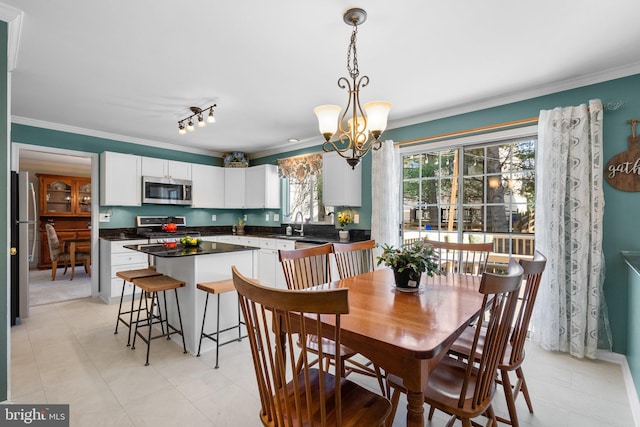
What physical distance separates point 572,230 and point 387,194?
1816mm

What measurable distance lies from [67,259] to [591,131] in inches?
308

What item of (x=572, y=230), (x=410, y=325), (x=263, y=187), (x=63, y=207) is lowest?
(x=410, y=325)

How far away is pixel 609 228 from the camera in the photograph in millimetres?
2553

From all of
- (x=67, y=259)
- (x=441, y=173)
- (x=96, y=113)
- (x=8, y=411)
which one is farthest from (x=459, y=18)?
(x=67, y=259)

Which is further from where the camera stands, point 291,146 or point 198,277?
point 291,146

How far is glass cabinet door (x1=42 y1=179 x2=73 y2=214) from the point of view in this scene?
6962 millimetres

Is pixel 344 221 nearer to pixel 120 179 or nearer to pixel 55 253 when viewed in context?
pixel 120 179

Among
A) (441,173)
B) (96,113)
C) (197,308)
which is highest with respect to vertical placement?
(96,113)

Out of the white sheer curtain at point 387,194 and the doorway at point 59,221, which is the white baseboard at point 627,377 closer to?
the white sheer curtain at point 387,194

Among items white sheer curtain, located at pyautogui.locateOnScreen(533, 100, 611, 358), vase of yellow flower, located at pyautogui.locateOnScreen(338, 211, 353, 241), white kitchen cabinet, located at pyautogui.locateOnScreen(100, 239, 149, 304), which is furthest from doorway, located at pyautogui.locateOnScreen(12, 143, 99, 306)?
white sheer curtain, located at pyautogui.locateOnScreen(533, 100, 611, 358)

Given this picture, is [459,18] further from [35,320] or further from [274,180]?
[35,320]

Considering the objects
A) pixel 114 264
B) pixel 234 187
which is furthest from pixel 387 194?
Answer: pixel 114 264

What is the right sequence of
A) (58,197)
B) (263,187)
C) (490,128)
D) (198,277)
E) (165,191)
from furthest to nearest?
(58,197)
(263,187)
(165,191)
(490,128)
(198,277)

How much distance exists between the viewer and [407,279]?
1807 mm
